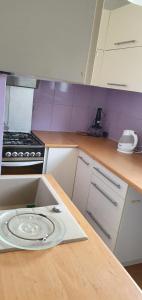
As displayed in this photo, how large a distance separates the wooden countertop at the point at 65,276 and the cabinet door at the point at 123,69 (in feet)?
4.56

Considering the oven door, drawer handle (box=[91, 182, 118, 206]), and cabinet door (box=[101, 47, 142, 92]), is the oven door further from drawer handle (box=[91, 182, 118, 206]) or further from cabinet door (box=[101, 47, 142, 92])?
cabinet door (box=[101, 47, 142, 92])

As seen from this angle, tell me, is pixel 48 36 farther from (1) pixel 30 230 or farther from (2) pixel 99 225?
(2) pixel 99 225

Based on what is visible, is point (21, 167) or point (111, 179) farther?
point (21, 167)

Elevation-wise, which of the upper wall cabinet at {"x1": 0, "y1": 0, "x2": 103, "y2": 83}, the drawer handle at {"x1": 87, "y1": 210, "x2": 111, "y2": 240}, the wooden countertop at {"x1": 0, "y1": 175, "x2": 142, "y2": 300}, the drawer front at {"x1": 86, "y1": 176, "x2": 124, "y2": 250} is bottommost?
the drawer handle at {"x1": 87, "y1": 210, "x2": 111, "y2": 240}

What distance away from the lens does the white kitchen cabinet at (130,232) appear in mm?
1685

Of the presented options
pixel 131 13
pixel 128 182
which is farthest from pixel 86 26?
pixel 131 13

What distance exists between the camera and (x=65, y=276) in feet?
2.25

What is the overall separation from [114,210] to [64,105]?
1.37m

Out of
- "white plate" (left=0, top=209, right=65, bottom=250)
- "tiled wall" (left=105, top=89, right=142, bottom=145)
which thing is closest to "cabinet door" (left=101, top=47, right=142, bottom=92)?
"tiled wall" (left=105, top=89, right=142, bottom=145)

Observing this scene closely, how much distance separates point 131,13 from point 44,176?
1.46 m

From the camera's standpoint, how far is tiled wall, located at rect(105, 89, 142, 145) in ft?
7.66

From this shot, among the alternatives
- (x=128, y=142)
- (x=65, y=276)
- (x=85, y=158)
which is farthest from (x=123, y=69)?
(x=65, y=276)

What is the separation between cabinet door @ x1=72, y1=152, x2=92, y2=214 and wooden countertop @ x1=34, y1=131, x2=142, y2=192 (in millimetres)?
104

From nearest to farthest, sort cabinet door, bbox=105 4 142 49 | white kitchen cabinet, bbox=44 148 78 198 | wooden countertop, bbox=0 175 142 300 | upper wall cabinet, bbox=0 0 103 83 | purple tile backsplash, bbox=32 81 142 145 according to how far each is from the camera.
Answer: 1. upper wall cabinet, bbox=0 0 103 83
2. wooden countertop, bbox=0 175 142 300
3. cabinet door, bbox=105 4 142 49
4. white kitchen cabinet, bbox=44 148 78 198
5. purple tile backsplash, bbox=32 81 142 145
